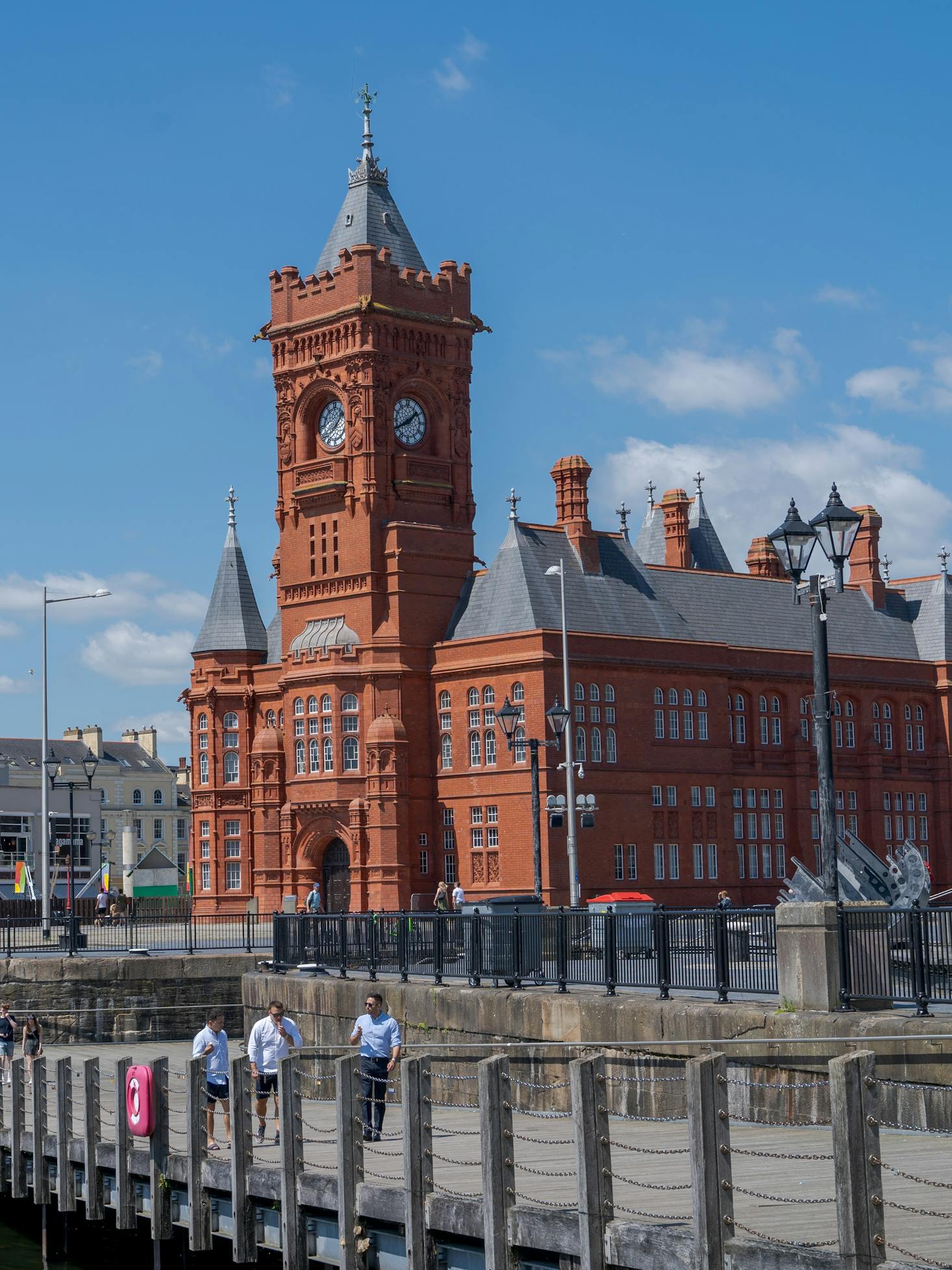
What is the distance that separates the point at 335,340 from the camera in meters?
67.2

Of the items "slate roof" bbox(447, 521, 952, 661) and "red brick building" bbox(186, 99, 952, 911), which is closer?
"red brick building" bbox(186, 99, 952, 911)

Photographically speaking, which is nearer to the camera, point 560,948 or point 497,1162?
point 497,1162

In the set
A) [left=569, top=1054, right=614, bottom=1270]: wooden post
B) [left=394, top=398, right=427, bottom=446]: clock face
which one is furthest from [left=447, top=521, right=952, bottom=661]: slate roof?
[left=569, top=1054, right=614, bottom=1270]: wooden post

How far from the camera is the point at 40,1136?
875 inches

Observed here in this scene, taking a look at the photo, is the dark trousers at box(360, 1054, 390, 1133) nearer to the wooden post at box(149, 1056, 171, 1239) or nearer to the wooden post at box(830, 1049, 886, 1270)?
the wooden post at box(149, 1056, 171, 1239)

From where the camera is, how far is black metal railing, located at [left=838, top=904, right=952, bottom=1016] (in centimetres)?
1852

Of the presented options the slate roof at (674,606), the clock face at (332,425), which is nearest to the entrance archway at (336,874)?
the slate roof at (674,606)

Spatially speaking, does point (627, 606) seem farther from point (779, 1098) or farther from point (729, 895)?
point (779, 1098)

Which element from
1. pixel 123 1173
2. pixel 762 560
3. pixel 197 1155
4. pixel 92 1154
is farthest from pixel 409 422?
pixel 197 1155

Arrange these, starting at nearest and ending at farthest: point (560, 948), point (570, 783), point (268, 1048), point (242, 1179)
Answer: point (242, 1179), point (268, 1048), point (560, 948), point (570, 783)

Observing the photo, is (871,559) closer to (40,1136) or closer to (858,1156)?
(40,1136)

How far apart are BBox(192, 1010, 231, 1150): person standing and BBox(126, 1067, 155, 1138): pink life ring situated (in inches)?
22.2

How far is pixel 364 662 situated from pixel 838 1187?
54.1m

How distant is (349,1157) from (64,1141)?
22.2 feet
